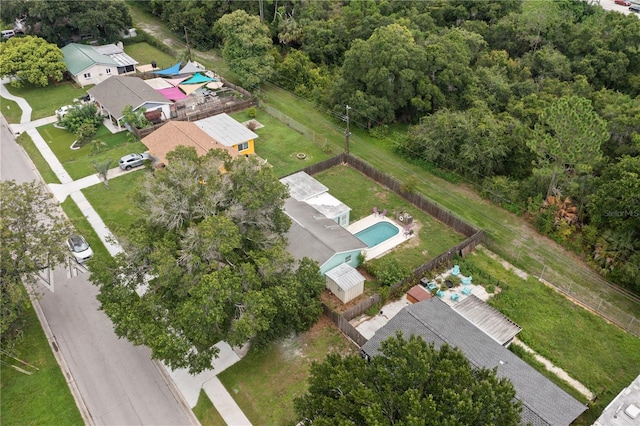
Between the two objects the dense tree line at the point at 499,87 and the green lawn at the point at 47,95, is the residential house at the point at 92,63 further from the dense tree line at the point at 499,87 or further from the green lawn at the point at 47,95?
the dense tree line at the point at 499,87

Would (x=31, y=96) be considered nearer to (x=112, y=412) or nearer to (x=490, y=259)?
(x=112, y=412)

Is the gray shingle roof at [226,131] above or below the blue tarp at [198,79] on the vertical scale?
above

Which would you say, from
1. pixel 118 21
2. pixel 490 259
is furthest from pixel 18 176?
pixel 490 259

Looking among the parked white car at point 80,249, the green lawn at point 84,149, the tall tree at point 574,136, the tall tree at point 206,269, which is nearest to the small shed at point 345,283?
the tall tree at point 206,269

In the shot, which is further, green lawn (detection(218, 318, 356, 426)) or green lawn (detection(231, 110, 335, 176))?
green lawn (detection(231, 110, 335, 176))

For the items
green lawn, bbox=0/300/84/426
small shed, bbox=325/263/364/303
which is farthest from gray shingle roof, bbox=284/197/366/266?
green lawn, bbox=0/300/84/426

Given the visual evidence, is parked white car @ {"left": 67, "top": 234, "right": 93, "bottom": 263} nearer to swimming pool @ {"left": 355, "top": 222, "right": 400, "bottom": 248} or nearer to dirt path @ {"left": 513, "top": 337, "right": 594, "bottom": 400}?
swimming pool @ {"left": 355, "top": 222, "right": 400, "bottom": 248}
